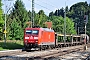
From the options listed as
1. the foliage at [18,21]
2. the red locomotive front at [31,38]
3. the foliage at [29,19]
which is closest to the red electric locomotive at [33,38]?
the red locomotive front at [31,38]

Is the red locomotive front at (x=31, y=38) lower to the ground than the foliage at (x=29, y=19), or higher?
lower

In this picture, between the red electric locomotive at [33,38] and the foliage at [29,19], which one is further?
the foliage at [29,19]

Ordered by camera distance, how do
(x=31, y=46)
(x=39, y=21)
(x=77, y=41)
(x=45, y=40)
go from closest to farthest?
(x=31, y=46) → (x=45, y=40) → (x=77, y=41) → (x=39, y=21)

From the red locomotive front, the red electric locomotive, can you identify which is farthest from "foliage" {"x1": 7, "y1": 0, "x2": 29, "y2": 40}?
the red locomotive front

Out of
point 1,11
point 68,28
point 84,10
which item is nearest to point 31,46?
point 1,11

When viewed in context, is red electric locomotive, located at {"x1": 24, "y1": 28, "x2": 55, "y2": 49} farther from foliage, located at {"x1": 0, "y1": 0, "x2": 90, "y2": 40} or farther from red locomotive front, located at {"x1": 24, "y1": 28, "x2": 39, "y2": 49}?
foliage, located at {"x1": 0, "y1": 0, "x2": 90, "y2": 40}

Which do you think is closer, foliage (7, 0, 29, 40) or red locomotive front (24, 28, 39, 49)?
red locomotive front (24, 28, 39, 49)

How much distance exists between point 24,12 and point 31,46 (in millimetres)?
55046

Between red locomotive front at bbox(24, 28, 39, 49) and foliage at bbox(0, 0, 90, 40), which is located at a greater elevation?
foliage at bbox(0, 0, 90, 40)

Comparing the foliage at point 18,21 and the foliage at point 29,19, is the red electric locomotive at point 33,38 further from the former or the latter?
the foliage at point 18,21

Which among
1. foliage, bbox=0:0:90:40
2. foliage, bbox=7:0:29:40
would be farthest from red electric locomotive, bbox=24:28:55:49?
foliage, bbox=7:0:29:40

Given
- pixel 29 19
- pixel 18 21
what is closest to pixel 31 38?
pixel 18 21

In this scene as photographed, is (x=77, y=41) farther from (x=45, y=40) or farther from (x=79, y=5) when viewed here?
(x=79, y=5)

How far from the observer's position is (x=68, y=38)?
64438 mm
